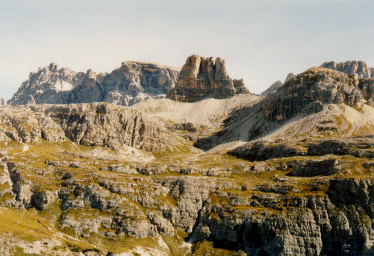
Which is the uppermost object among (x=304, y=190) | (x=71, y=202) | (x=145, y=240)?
(x=304, y=190)

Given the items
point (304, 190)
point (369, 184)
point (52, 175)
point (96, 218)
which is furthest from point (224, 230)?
point (52, 175)

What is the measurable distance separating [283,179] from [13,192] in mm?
138405

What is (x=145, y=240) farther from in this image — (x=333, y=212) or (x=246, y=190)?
(x=333, y=212)

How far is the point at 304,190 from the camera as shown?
162125 millimetres

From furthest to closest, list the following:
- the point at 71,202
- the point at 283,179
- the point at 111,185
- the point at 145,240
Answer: the point at 283,179 → the point at 111,185 → the point at 71,202 → the point at 145,240

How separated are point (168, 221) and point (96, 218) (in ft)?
110

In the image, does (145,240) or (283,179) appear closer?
(145,240)

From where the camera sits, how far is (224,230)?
153 m

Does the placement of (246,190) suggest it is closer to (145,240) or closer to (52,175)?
(145,240)

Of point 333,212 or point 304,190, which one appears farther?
point 304,190

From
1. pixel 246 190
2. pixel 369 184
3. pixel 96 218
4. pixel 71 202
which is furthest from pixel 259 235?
pixel 71 202

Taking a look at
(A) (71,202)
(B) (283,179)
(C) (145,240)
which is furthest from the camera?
(B) (283,179)

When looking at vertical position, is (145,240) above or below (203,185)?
below

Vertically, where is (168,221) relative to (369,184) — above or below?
below
